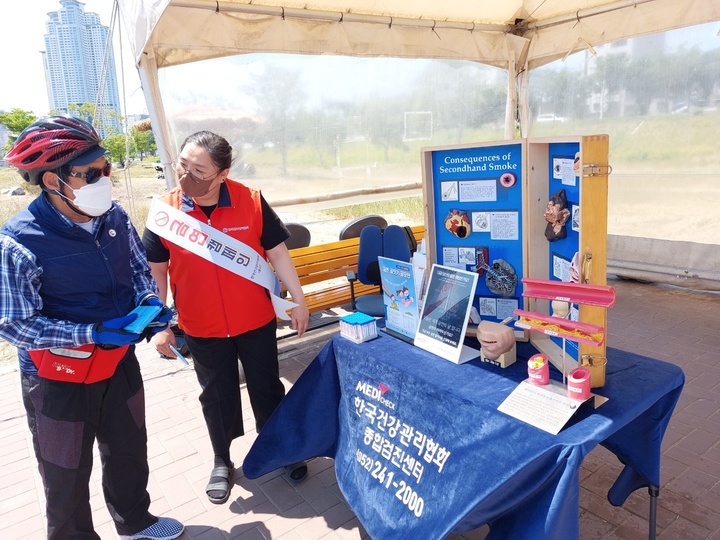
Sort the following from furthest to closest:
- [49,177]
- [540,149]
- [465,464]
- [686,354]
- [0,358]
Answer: [0,358] < [686,354] < [540,149] < [49,177] < [465,464]

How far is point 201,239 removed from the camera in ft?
8.16

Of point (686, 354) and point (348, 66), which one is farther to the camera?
point (348, 66)

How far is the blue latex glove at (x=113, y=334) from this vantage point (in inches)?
77.0

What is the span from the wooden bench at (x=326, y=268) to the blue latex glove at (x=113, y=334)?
8.96ft

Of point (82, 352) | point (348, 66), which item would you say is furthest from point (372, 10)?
point (82, 352)

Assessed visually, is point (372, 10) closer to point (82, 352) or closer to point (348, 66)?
point (348, 66)

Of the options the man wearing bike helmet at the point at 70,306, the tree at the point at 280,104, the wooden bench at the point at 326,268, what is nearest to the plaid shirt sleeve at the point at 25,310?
the man wearing bike helmet at the point at 70,306

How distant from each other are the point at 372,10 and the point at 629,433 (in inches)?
181

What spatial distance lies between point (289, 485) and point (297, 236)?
2868 mm

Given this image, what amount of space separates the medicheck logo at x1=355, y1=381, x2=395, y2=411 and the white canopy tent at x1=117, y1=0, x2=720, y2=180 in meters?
2.87

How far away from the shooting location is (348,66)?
552 centimetres

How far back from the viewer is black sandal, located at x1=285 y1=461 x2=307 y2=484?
290 centimetres

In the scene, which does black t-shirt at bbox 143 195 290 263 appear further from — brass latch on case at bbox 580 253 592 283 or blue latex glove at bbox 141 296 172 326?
brass latch on case at bbox 580 253 592 283

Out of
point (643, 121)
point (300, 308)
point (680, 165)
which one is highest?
point (643, 121)
